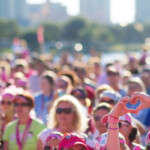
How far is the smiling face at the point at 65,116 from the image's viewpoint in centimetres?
595

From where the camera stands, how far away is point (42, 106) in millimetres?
8305

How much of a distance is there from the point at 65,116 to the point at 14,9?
190115 mm

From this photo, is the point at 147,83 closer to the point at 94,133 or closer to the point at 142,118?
the point at 142,118

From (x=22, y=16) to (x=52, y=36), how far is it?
104623mm

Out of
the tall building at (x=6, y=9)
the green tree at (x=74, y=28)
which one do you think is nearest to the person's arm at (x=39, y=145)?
the green tree at (x=74, y=28)

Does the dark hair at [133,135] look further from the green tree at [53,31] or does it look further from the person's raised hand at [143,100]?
the green tree at [53,31]

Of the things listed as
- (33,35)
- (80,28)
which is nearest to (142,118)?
(33,35)

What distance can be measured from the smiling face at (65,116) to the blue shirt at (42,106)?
6.04ft

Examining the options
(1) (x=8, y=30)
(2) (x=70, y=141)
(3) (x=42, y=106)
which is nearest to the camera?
(2) (x=70, y=141)

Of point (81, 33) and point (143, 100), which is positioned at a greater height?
point (81, 33)

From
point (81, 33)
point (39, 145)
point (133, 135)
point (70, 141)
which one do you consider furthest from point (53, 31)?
point (70, 141)

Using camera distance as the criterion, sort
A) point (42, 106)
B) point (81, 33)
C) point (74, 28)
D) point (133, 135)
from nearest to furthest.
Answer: point (133, 135)
point (42, 106)
point (81, 33)
point (74, 28)

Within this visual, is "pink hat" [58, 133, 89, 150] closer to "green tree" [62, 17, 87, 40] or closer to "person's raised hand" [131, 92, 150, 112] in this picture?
"person's raised hand" [131, 92, 150, 112]

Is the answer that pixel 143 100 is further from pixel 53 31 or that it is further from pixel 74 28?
pixel 74 28
